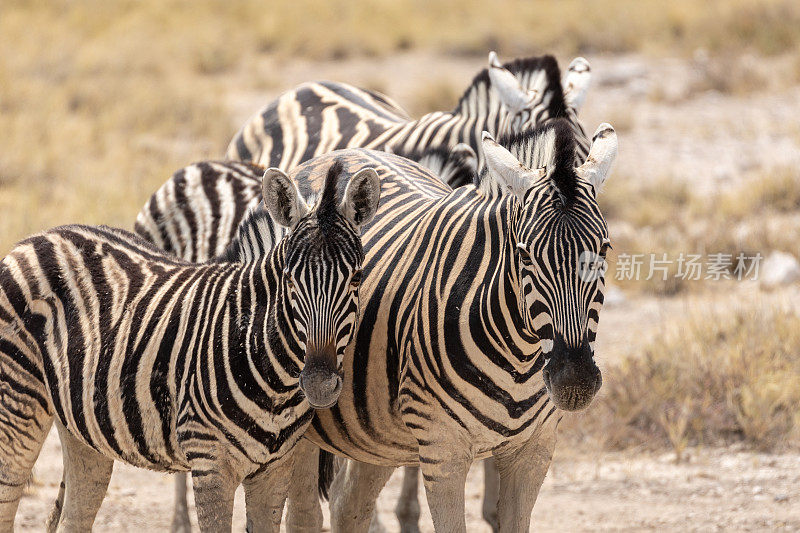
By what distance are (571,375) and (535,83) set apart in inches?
142

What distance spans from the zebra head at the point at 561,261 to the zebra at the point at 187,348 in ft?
2.08

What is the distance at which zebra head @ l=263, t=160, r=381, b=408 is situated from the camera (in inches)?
146

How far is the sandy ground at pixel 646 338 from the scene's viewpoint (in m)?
6.41

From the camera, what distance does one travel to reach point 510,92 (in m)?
6.53

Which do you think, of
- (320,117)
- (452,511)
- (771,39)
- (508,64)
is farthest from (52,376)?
(771,39)

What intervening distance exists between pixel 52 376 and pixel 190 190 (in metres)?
1.91

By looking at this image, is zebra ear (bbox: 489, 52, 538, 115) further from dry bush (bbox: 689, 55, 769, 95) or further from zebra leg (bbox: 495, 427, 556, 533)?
dry bush (bbox: 689, 55, 769, 95)

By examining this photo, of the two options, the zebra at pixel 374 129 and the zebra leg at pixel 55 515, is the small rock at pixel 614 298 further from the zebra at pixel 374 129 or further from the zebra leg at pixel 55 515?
the zebra leg at pixel 55 515

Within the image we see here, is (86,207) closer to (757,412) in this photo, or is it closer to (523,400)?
(757,412)

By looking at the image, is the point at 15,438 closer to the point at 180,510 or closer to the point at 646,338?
the point at 180,510

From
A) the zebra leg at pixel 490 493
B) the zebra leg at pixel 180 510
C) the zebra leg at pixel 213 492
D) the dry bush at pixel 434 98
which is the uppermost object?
the dry bush at pixel 434 98

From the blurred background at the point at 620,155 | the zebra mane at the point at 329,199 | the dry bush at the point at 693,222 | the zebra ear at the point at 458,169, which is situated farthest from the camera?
the dry bush at the point at 693,222

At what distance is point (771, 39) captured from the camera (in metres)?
15.9

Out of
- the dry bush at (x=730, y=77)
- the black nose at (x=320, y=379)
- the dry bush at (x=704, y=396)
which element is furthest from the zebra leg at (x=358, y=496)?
the dry bush at (x=730, y=77)
